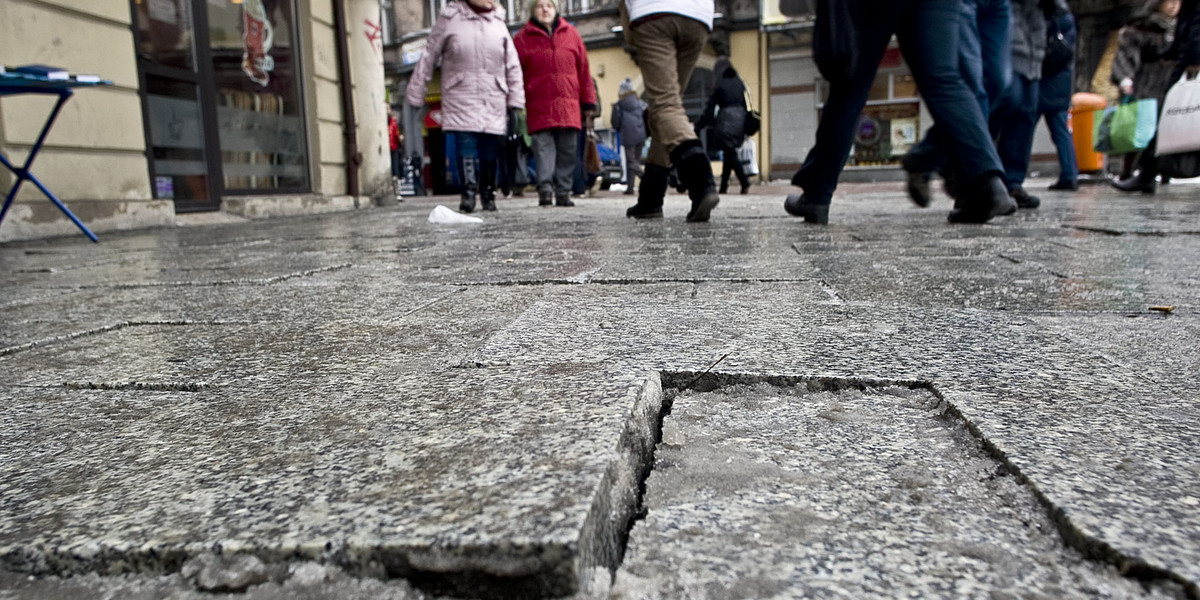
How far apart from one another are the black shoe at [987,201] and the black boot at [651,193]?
5.56 ft

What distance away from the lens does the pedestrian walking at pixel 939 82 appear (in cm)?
375

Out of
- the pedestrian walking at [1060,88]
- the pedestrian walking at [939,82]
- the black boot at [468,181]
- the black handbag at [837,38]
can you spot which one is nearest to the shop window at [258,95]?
the black boot at [468,181]

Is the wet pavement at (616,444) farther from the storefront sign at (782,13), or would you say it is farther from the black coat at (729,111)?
the storefront sign at (782,13)

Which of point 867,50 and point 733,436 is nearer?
point 733,436

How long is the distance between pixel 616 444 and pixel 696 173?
3.67m

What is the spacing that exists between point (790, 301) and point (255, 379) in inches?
44.1

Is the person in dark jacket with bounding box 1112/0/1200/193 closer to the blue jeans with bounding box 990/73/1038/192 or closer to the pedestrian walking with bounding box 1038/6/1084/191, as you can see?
the pedestrian walking with bounding box 1038/6/1084/191

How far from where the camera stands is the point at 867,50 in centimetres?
396

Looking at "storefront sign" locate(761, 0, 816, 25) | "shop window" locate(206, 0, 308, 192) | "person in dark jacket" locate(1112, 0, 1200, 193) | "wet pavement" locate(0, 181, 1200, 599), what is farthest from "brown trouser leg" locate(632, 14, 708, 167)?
"storefront sign" locate(761, 0, 816, 25)

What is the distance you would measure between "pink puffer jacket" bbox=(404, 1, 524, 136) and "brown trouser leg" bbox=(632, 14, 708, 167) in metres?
3.07

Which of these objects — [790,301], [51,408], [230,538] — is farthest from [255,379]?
[790,301]

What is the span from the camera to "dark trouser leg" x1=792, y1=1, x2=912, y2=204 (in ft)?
12.8

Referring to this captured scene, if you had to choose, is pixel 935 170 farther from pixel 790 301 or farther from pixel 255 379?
pixel 255 379

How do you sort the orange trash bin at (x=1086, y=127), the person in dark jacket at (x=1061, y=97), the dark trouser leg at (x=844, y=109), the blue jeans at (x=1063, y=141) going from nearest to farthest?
1. the dark trouser leg at (x=844, y=109)
2. the person in dark jacket at (x=1061, y=97)
3. the blue jeans at (x=1063, y=141)
4. the orange trash bin at (x=1086, y=127)
